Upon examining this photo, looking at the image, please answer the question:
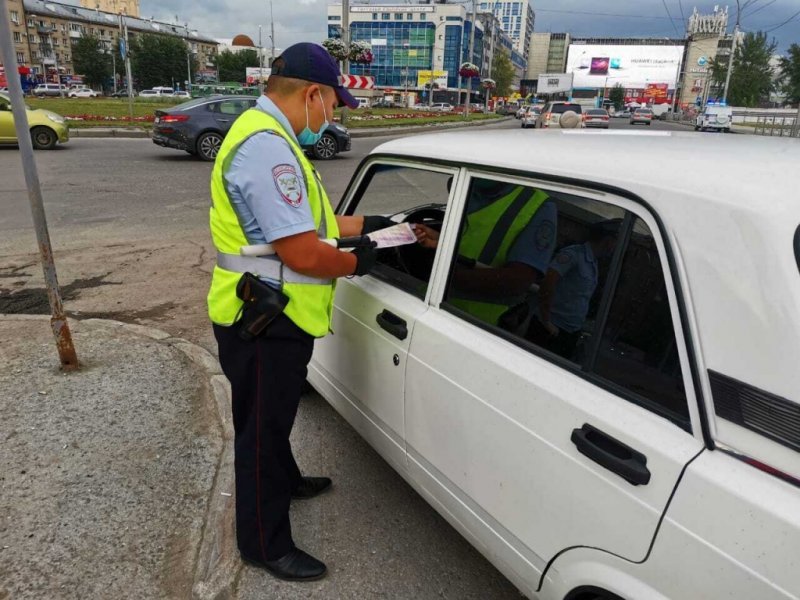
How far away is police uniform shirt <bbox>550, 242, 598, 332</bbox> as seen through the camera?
5.75ft

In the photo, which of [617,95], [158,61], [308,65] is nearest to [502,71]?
[617,95]

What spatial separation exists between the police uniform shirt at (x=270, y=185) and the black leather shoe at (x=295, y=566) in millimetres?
1270

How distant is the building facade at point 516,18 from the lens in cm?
14934

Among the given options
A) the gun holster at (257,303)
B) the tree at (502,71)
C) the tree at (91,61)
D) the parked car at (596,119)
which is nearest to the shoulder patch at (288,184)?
the gun holster at (257,303)

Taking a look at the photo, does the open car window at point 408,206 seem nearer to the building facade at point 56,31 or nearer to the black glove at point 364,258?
the black glove at point 364,258

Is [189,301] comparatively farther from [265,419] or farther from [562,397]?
[562,397]

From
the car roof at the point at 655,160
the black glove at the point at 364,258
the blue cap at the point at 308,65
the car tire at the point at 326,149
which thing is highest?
the blue cap at the point at 308,65

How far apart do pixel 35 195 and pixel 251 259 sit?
7.32 ft

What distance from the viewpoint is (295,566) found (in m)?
2.30

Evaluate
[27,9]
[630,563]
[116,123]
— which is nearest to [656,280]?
[630,563]

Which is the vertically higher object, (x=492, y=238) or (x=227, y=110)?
(x=227, y=110)

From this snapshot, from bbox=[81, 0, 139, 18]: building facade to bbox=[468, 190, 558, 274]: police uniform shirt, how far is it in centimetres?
15105

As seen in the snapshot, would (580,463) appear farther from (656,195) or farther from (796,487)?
(656,195)

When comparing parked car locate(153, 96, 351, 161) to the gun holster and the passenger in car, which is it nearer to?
the gun holster
